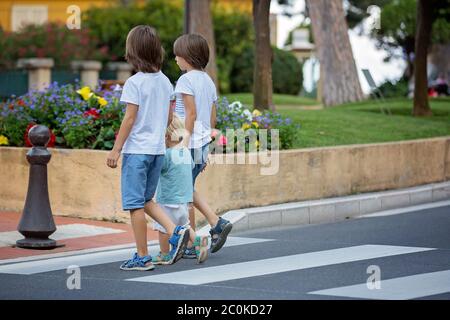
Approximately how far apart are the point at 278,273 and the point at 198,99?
1.63 meters

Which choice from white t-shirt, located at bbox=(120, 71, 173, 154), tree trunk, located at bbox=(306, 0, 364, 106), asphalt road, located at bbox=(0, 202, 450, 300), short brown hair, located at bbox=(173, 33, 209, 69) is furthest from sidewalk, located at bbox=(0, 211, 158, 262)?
tree trunk, located at bbox=(306, 0, 364, 106)

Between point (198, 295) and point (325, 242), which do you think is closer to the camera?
point (198, 295)

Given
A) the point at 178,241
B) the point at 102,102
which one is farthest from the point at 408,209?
the point at 178,241

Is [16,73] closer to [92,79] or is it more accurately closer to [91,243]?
[92,79]

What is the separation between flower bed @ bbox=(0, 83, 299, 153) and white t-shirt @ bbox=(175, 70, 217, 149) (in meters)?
2.48

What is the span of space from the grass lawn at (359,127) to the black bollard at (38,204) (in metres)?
4.62

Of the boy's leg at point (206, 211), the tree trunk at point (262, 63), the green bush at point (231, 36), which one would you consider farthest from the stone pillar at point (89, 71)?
the boy's leg at point (206, 211)

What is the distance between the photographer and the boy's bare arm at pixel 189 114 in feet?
29.5

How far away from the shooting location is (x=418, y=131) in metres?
16.9

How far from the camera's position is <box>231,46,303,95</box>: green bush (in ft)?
115

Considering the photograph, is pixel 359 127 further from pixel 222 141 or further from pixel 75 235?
pixel 75 235

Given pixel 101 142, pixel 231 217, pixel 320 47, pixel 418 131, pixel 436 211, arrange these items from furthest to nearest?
pixel 320 47 → pixel 418 131 → pixel 436 211 → pixel 101 142 → pixel 231 217

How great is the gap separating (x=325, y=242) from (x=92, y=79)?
1850 centimetres
